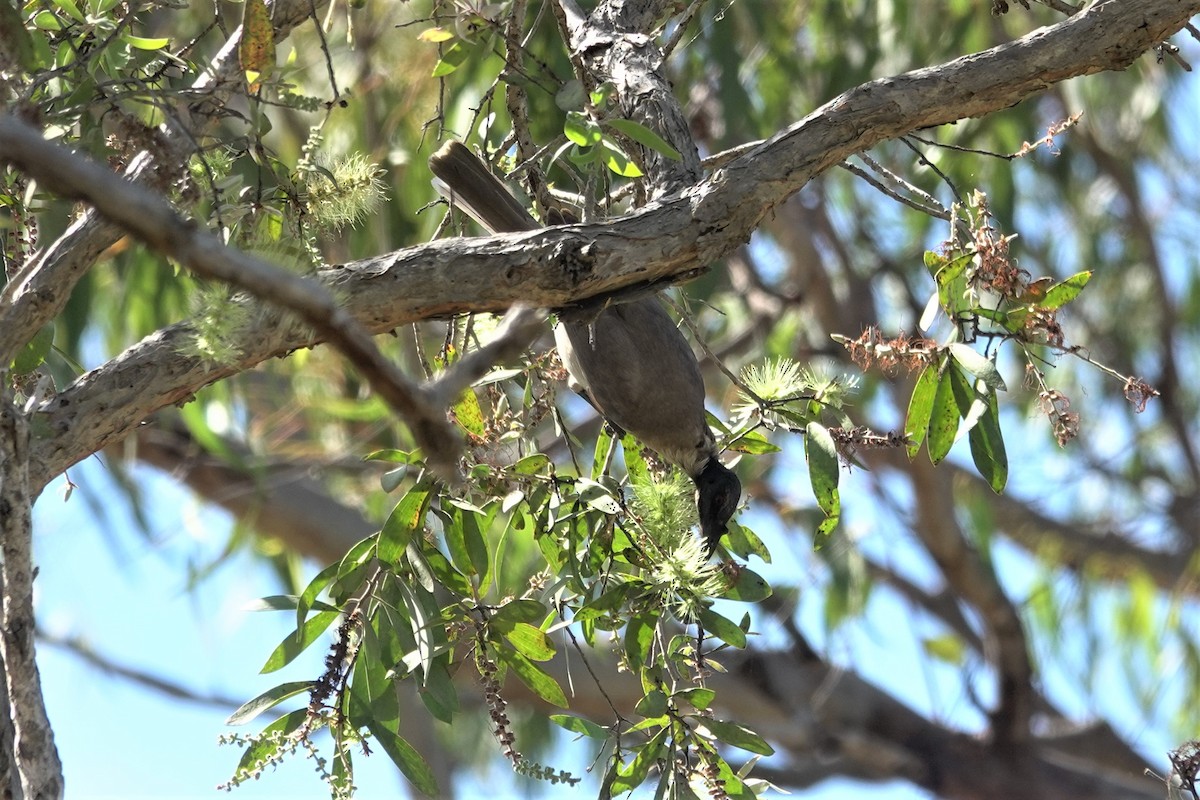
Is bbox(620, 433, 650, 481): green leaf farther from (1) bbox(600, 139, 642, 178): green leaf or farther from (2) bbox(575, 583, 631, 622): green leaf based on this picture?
(1) bbox(600, 139, 642, 178): green leaf

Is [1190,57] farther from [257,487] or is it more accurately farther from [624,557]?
[624,557]

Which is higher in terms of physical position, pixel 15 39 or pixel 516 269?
pixel 15 39

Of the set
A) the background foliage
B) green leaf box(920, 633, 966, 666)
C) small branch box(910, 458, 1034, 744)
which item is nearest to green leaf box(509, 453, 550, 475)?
the background foliage

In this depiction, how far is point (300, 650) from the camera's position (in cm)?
191

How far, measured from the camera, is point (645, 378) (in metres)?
2.87

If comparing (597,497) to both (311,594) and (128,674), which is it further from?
(128,674)

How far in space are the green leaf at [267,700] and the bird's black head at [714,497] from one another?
0.87 metres

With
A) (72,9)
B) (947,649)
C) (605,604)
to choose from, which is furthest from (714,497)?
(947,649)

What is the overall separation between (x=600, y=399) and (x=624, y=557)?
0.78 metres

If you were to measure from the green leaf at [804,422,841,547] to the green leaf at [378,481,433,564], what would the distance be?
1.88 feet

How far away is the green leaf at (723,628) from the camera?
6.43 feet

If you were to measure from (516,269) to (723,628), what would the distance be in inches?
25.9

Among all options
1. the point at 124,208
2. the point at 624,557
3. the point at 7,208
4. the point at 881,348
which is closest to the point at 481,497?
the point at 624,557

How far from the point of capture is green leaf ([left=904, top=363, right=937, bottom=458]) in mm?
1954
